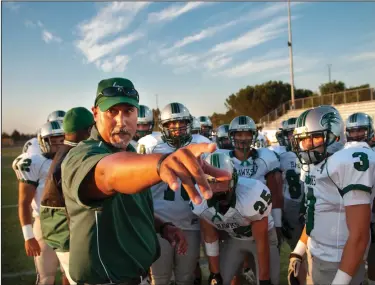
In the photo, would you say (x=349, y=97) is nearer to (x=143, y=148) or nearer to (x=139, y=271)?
(x=143, y=148)

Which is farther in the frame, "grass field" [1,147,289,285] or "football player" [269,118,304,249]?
"grass field" [1,147,289,285]

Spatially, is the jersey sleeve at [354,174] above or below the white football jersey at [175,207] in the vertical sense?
above

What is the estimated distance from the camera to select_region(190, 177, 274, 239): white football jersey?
267cm

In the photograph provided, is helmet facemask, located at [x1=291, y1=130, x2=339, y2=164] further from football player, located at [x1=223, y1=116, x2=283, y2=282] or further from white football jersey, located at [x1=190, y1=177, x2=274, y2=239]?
football player, located at [x1=223, y1=116, x2=283, y2=282]

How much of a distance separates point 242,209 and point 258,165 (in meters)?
1.27

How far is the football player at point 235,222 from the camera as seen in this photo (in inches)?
103

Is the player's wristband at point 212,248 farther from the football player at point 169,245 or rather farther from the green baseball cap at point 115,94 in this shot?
the green baseball cap at point 115,94

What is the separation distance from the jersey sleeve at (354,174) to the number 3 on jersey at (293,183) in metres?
2.05

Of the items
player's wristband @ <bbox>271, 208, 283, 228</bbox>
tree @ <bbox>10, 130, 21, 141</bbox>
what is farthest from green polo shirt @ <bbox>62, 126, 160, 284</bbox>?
tree @ <bbox>10, 130, 21, 141</bbox>

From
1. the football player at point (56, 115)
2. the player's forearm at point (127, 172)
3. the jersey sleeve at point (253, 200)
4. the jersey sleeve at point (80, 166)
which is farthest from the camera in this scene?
the football player at point (56, 115)

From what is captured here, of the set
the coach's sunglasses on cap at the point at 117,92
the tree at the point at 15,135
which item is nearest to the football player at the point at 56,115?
the coach's sunglasses on cap at the point at 117,92

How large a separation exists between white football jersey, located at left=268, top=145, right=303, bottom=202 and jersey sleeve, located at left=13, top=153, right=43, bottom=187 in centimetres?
278

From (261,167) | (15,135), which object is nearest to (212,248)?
(261,167)

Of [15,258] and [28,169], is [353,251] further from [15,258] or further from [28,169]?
[15,258]
